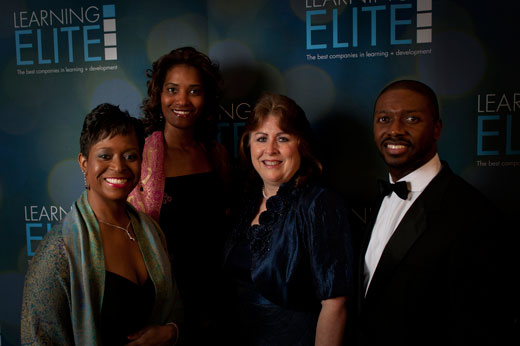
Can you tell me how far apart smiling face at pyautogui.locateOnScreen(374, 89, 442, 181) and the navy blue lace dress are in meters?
0.35

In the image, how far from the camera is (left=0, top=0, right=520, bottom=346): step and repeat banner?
2.60m

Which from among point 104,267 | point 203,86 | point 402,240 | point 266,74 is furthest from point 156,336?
point 266,74

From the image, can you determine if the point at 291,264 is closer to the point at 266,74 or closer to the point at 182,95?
the point at 182,95

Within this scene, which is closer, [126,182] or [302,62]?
[126,182]

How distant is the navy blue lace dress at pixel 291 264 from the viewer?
5.93 ft

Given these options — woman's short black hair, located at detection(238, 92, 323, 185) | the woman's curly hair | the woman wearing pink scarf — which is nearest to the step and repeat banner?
the woman's curly hair

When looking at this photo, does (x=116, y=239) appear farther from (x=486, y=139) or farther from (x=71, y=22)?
(x=486, y=139)

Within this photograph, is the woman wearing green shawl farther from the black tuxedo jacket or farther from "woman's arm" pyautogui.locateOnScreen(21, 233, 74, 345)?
the black tuxedo jacket

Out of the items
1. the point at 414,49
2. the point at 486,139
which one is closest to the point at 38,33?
the point at 414,49

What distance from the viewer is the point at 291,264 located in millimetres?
1848

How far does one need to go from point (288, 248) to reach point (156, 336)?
2.34 feet

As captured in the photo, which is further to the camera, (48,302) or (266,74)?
(266,74)

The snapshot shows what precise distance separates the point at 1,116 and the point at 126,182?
7.27 ft

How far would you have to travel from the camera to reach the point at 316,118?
2787mm
